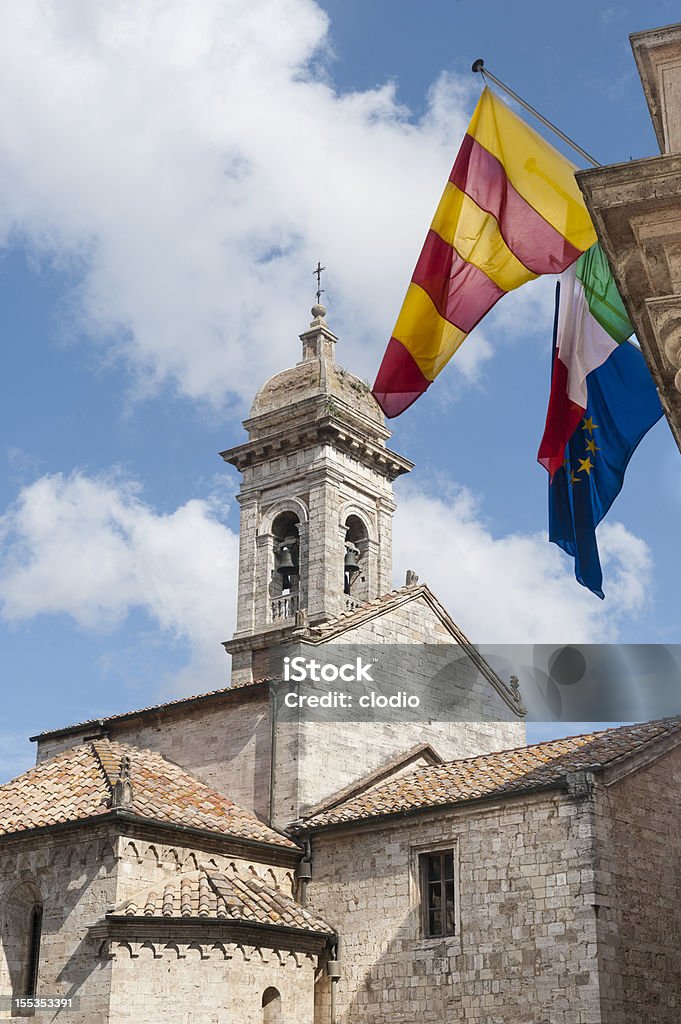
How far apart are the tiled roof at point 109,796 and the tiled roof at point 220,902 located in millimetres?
811

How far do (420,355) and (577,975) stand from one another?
10.2 metres

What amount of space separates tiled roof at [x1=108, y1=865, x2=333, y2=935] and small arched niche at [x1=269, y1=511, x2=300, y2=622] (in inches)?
388

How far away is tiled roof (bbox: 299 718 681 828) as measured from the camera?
18797mm

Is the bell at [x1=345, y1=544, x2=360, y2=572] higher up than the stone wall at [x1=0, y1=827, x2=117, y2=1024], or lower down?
higher up

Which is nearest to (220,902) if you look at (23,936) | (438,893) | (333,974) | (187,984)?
(187,984)

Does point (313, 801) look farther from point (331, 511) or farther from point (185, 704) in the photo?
point (331, 511)

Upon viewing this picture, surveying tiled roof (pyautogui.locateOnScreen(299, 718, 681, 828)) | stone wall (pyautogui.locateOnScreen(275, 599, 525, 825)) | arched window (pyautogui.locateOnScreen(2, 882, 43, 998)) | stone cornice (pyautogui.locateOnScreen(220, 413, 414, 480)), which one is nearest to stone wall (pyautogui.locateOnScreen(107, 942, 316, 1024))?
arched window (pyautogui.locateOnScreen(2, 882, 43, 998))

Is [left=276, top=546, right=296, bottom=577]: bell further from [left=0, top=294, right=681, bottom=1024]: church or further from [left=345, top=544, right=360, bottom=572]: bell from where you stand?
[left=0, top=294, right=681, bottom=1024]: church

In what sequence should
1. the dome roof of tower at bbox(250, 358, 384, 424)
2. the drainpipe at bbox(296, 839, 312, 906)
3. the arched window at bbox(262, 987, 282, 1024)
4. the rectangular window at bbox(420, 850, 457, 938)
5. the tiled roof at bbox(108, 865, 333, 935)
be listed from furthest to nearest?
the dome roof of tower at bbox(250, 358, 384, 424) < the drainpipe at bbox(296, 839, 312, 906) < the rectangular window at bbox(420, 850, 457, 938) < the arched window at bbox(262, 987, 282, 1024) < the tiled roof at bbox(108, 865, 333, 935)

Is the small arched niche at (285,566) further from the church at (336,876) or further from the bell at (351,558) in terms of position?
the church at (336,876)

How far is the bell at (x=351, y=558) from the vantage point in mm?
30062

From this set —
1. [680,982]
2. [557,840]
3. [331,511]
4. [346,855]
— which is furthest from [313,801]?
[331,511]

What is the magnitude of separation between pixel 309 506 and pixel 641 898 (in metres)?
14.3

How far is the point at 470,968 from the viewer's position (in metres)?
18.2
